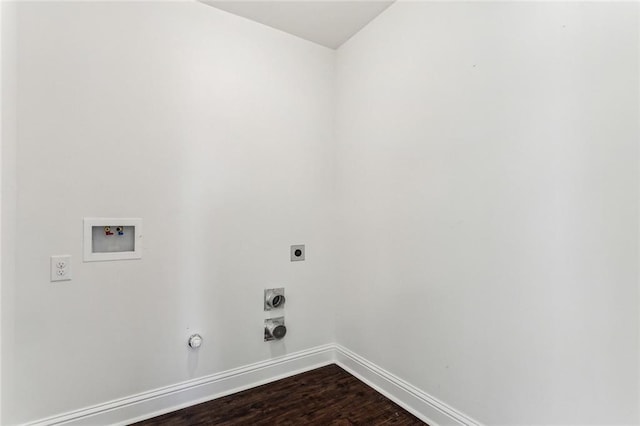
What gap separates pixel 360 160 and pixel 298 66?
88cm

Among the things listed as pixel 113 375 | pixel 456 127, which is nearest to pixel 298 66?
pixel 456 127

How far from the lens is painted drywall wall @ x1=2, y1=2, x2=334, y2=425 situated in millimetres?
1532

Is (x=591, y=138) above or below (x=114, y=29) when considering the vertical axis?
below

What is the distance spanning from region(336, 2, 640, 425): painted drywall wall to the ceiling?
0.13 m

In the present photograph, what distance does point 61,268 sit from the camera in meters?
1.57

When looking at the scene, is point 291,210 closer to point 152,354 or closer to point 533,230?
point 152,354

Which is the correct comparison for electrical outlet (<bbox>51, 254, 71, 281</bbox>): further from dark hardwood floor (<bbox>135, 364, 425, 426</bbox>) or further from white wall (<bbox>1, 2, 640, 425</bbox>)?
dark hardwood floor (<bbox>135, 364, 425, 426</bbox>)

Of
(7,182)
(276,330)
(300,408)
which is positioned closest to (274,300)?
(276,330)

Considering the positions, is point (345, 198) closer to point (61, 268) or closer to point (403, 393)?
point (403, 393)

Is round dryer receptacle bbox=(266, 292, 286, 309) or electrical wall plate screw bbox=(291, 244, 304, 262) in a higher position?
electrical wall plate screw bbox=(291, 244, 304, 262)

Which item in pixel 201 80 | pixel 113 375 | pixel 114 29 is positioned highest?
pixel 114 29

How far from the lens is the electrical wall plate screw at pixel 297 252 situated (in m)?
2.29

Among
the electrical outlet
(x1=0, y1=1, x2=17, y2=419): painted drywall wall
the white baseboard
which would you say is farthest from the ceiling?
the white baseboard

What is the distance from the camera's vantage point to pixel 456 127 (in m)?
1.60
